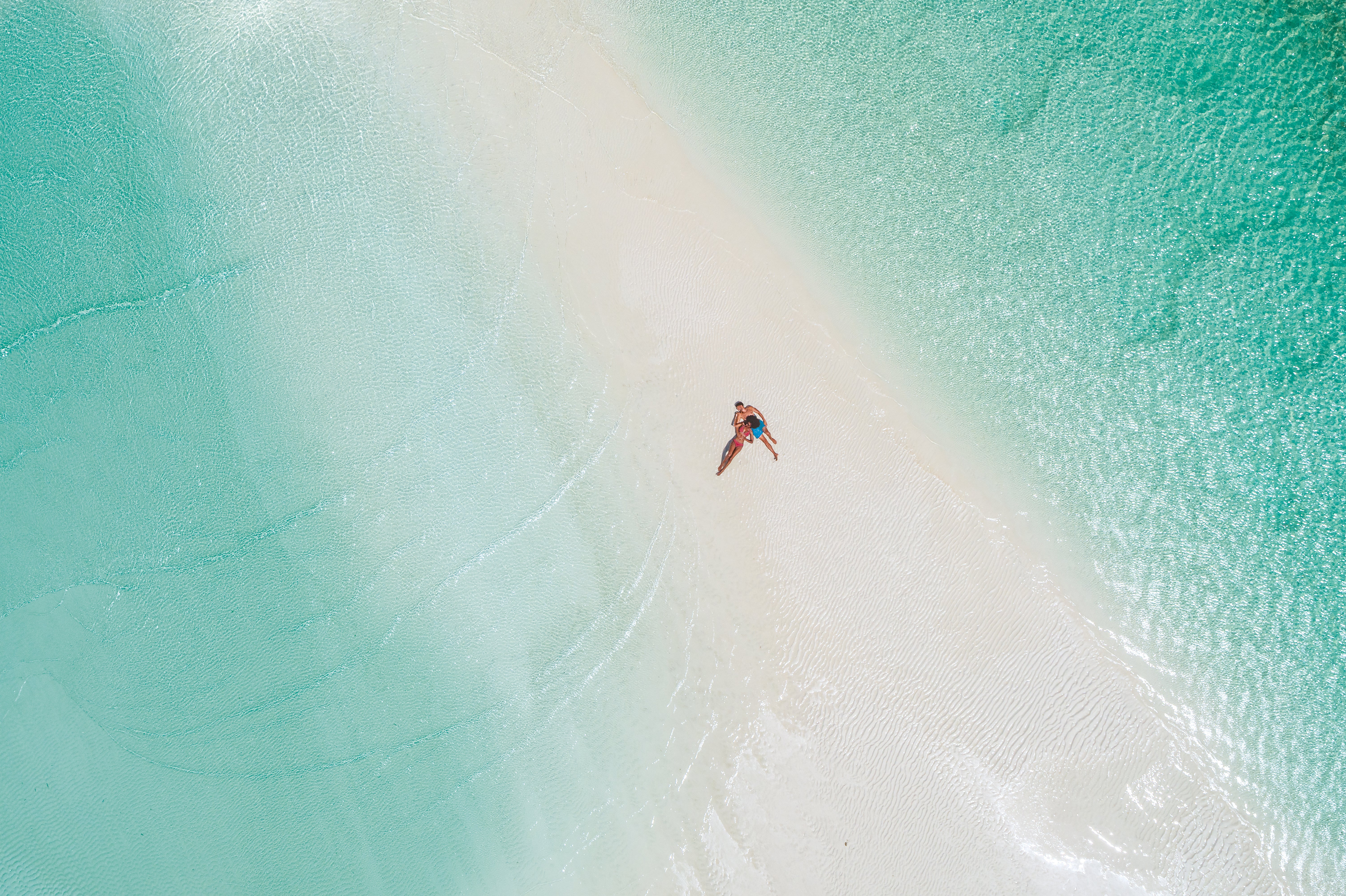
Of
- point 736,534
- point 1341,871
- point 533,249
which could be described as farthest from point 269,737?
point 1341,871

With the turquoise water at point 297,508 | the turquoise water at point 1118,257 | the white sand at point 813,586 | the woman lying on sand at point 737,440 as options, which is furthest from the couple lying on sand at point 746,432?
the turquoise water at point 1118,257

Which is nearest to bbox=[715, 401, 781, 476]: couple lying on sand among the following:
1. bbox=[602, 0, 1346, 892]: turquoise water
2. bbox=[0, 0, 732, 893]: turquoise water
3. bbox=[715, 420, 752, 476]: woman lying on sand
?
bbox=[715, 420, 752, 476]: woman lying on sand

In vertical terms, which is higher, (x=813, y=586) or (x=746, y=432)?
(x=746, y=432)

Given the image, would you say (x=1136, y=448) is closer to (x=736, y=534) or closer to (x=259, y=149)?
(x=736, y=534)

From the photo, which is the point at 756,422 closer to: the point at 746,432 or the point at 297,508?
the point at 746,432

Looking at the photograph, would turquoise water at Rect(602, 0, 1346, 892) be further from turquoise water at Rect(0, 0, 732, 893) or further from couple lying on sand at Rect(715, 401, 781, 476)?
turquoise water at Rect(0, 0, 732, 893)

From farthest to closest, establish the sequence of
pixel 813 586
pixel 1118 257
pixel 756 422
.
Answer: pixel 1118 257 → pixel 813 586 → pixel 756 422

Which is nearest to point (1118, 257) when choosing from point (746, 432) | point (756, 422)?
point (756, 422)
